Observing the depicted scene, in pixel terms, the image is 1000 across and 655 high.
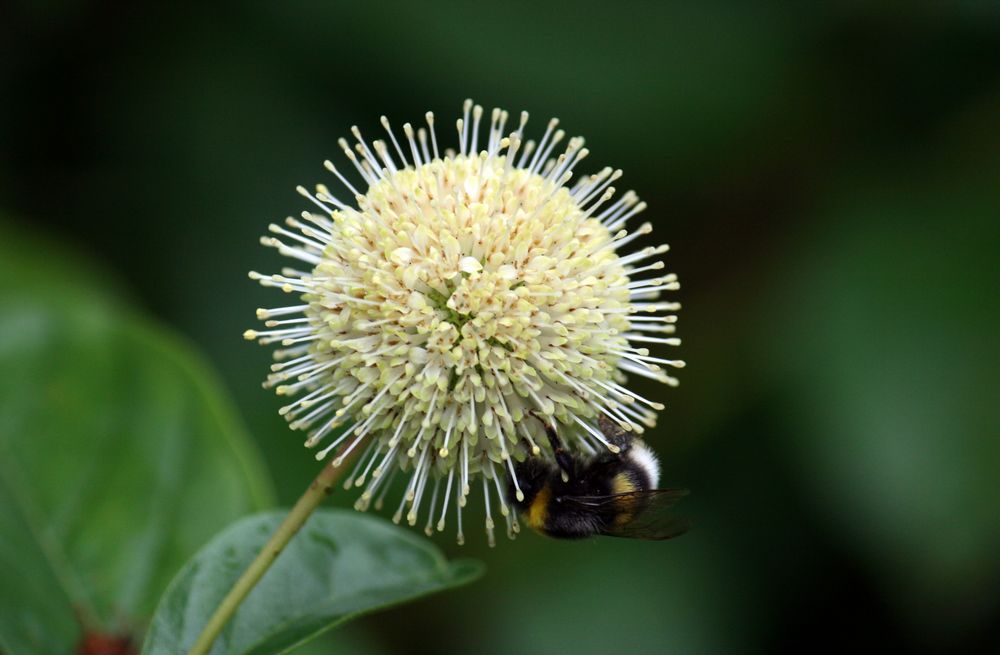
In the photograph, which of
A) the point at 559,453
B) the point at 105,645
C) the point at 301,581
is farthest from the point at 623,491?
the point at 105,645

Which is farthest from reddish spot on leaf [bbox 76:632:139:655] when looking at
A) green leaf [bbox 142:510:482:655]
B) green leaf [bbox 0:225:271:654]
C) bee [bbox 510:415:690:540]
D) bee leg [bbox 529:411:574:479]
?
bee leg [bbox 529:411:574:479]

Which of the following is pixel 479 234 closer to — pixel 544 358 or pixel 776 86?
pixel 544 358

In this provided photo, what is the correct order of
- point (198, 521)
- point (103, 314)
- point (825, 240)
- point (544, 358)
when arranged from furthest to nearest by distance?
point (825, 240) < point (103, 314) < point (198, 521) < point (544, 358)

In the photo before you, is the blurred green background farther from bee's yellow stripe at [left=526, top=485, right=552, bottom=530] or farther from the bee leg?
the bee leg

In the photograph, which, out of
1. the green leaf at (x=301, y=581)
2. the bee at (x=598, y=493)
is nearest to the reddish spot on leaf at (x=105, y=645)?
the green leaf at (x=301, y=581)

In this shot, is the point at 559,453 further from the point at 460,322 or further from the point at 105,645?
the point at 105,645

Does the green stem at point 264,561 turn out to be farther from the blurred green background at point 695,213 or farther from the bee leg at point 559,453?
the blurred green background at point 695,213

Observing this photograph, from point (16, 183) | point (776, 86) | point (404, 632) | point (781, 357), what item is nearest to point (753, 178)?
point (776, 86)
